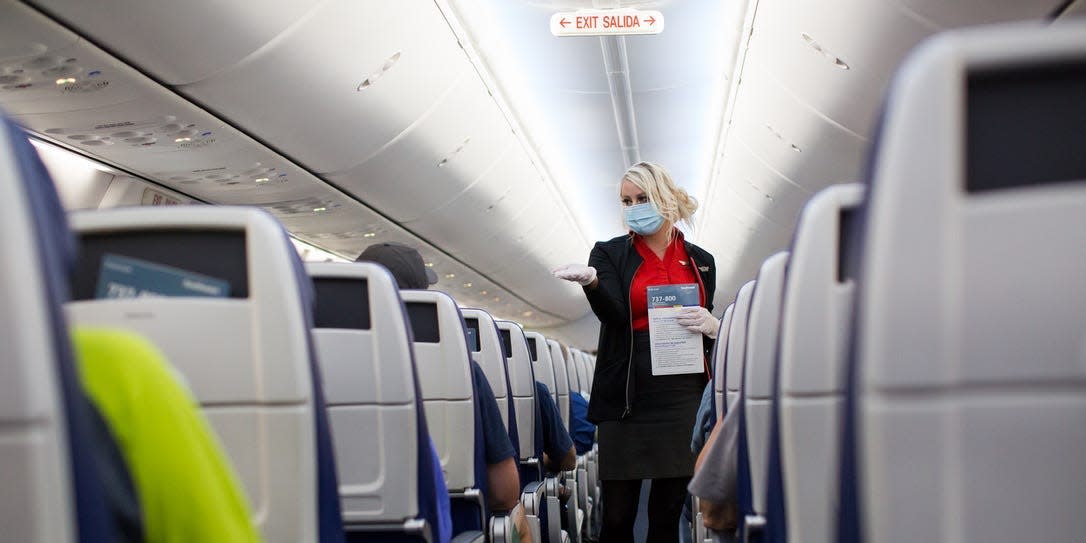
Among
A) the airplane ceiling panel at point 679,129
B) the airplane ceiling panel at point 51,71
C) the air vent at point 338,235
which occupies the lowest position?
the air vent at point 338,235

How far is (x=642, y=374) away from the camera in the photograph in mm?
4414

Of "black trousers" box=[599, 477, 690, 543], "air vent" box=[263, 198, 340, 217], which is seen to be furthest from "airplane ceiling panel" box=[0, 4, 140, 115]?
"air vent" box=[263, 198, 340, 217]

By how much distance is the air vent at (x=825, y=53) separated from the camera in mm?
6989

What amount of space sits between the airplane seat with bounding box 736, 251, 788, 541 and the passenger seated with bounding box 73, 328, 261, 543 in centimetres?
166

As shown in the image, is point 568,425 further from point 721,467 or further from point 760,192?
point 760,192

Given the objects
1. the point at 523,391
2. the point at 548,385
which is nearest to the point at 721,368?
the point at 523,391

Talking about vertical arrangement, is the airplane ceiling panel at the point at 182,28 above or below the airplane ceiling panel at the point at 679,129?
below

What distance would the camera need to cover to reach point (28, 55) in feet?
17.4

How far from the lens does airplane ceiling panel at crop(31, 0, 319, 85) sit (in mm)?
4980

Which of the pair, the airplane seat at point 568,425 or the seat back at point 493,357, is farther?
the airplane seat at point 568,425

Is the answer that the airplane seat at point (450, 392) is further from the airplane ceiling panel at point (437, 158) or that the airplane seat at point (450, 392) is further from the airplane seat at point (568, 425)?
the airplane ceiling panel at point (437, 158)

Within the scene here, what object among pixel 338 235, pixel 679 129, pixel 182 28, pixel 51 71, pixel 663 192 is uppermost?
pixel 679 129

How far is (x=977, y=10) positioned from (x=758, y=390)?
3423mm

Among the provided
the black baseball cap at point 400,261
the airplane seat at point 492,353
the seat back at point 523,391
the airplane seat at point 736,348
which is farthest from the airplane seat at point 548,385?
the airplane seat at point 736,348
